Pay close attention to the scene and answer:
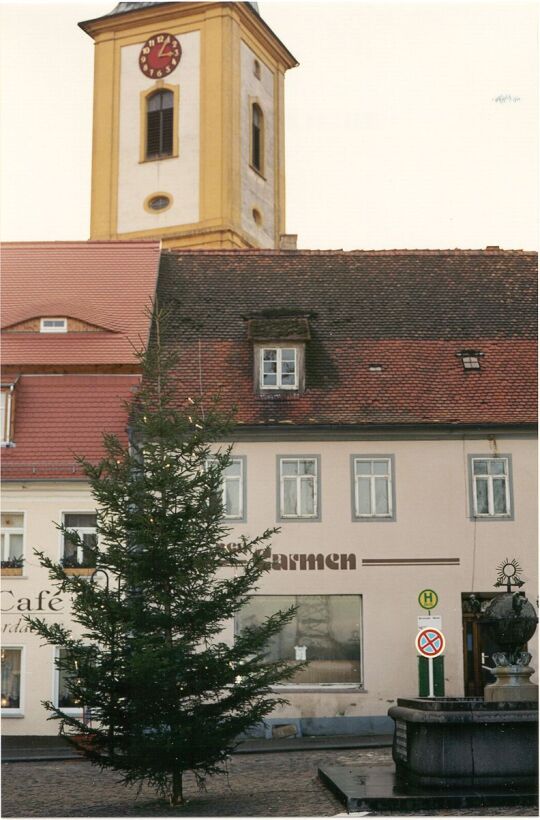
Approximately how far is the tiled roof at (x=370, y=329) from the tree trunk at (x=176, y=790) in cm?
1194

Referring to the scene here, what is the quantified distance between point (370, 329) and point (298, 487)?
466 centimetres

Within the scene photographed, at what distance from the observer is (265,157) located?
47.2 metres

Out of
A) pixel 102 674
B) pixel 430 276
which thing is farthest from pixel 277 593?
pixel 102 674

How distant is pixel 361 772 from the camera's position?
16562 millimetres

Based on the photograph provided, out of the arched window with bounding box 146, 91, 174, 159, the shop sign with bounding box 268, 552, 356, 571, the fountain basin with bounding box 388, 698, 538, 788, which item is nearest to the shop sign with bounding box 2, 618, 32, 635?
the shop sign with bounding box 268, 552, 356, 571

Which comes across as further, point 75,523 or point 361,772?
point 75,523

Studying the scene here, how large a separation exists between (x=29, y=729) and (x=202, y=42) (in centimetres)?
2698

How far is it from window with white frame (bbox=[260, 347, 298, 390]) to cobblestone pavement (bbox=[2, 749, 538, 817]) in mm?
8860

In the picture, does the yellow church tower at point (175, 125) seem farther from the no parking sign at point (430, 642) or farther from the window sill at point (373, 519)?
the no parking sign at point (430, 642)

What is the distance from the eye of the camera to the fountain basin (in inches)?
573

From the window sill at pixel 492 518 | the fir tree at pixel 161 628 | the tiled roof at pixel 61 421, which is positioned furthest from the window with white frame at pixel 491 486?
the fir tree at pixel 161 628

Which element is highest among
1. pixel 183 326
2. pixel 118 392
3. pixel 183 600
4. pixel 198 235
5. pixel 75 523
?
pixel 198 235

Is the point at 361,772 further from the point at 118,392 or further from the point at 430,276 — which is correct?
the point at 430,276

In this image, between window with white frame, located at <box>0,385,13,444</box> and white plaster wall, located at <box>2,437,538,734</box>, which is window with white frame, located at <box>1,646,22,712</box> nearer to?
white plaster wall, located at <box>2,437,538,734</box>
